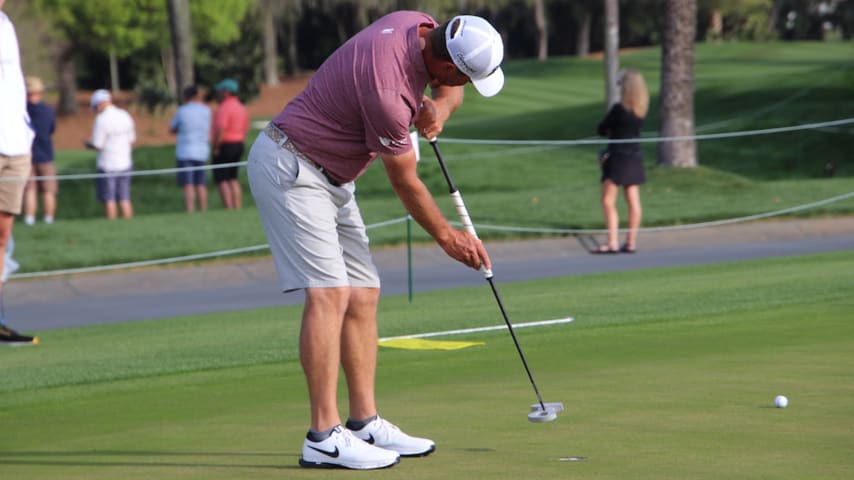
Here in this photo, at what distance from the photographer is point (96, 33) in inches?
2203

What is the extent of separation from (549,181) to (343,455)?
70.8 ft

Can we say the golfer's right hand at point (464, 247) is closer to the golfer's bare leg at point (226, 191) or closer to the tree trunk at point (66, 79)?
the golfer's bare leg at point (226, 191)

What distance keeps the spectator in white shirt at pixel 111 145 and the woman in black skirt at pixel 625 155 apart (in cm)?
702

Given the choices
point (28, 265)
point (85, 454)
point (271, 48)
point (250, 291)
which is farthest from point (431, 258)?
point (271, 48)

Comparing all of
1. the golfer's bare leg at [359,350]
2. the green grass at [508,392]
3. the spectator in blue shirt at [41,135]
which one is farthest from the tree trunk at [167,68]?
the golfer's bare leg at [359,350]

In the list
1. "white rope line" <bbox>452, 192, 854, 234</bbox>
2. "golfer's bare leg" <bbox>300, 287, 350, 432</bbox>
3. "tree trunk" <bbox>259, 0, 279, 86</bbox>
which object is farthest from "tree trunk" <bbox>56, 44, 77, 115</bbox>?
"golfer's bare leg" <bbox>300, 287, 350, 432</bbox>

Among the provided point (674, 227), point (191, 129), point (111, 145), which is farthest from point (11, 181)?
point (191, 129)

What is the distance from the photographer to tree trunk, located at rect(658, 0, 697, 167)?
75.0ft

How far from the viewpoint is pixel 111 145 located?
20234mm

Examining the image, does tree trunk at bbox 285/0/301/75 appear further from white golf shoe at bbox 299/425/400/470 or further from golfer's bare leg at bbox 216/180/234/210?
white golf shoe at bbox 299/425/400/470

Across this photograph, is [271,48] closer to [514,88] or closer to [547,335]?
[514,88]

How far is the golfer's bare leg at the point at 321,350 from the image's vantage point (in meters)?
5.87

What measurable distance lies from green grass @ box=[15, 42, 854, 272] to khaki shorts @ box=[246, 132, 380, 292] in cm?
1117

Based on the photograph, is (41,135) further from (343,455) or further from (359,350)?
(343,455)
